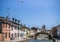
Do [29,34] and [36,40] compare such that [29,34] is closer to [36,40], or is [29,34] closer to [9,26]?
[9,26]

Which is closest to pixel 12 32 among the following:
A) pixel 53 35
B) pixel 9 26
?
pixel 9 26

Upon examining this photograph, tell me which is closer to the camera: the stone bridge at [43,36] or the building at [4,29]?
the building at [4,29]

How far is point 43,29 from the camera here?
3986 mm

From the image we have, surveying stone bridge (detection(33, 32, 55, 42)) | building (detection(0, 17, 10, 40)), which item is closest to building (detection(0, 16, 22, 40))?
building (detection(0, 17, 10, 40))

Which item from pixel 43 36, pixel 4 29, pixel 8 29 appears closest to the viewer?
pixel 4 29

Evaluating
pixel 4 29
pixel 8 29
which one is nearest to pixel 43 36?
pixel 8 29

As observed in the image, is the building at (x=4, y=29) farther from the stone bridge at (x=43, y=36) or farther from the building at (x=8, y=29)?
the stone bridge at (x=43, y=36)

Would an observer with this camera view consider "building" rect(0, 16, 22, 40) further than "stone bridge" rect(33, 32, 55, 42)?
No

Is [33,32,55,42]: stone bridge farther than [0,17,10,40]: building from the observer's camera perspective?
Yes

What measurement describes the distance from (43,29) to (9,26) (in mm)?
1022

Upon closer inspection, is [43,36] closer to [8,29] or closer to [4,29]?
[8,29]

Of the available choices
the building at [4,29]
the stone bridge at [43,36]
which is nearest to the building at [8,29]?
the building at [4,29]

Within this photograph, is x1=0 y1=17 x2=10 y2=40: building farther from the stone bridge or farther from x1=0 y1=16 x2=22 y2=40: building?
the stone bridge

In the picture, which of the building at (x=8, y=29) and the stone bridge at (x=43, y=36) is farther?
the stone bridge at (x=43, y=36)
